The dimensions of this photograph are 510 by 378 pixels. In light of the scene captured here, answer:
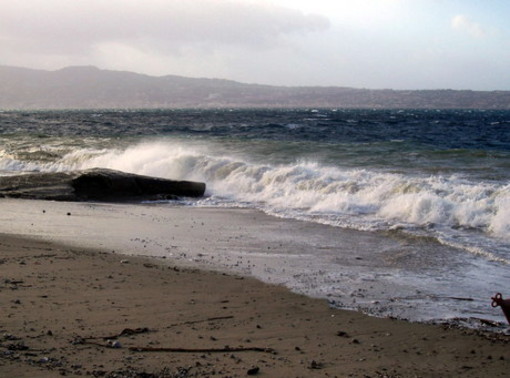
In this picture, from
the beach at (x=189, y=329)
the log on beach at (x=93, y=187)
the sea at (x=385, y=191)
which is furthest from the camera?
the log on beach at (x=93, y=187)

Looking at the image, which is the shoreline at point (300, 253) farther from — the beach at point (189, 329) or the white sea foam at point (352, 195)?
the white sea foam at point (352, 195)

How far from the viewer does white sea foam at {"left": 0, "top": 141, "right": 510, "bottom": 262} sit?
11641mm

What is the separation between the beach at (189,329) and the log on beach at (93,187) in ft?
21.3

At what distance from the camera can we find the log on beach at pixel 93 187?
588 inches

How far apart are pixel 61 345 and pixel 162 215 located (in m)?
7.90

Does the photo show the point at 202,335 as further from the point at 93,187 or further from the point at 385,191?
the point at 93,187

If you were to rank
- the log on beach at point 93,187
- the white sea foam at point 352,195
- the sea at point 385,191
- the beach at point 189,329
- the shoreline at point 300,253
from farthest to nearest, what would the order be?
the log on beach at point 93,187 → the white sea foam at point 352,195 → the sea at point 385,191 → the shoreline at point 300,253 → the beach at point 189,329

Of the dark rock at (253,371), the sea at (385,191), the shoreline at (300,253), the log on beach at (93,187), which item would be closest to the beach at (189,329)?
the dark rock at (253,371)

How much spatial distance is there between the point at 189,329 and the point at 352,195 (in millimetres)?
9377

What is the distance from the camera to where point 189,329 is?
17.9ft

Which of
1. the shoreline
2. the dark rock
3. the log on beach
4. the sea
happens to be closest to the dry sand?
the dark rock

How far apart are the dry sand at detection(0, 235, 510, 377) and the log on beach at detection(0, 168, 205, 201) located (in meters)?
7.90

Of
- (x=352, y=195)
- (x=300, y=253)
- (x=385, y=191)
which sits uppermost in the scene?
(x=385, y=191)

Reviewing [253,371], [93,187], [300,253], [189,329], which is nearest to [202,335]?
[189,329]
